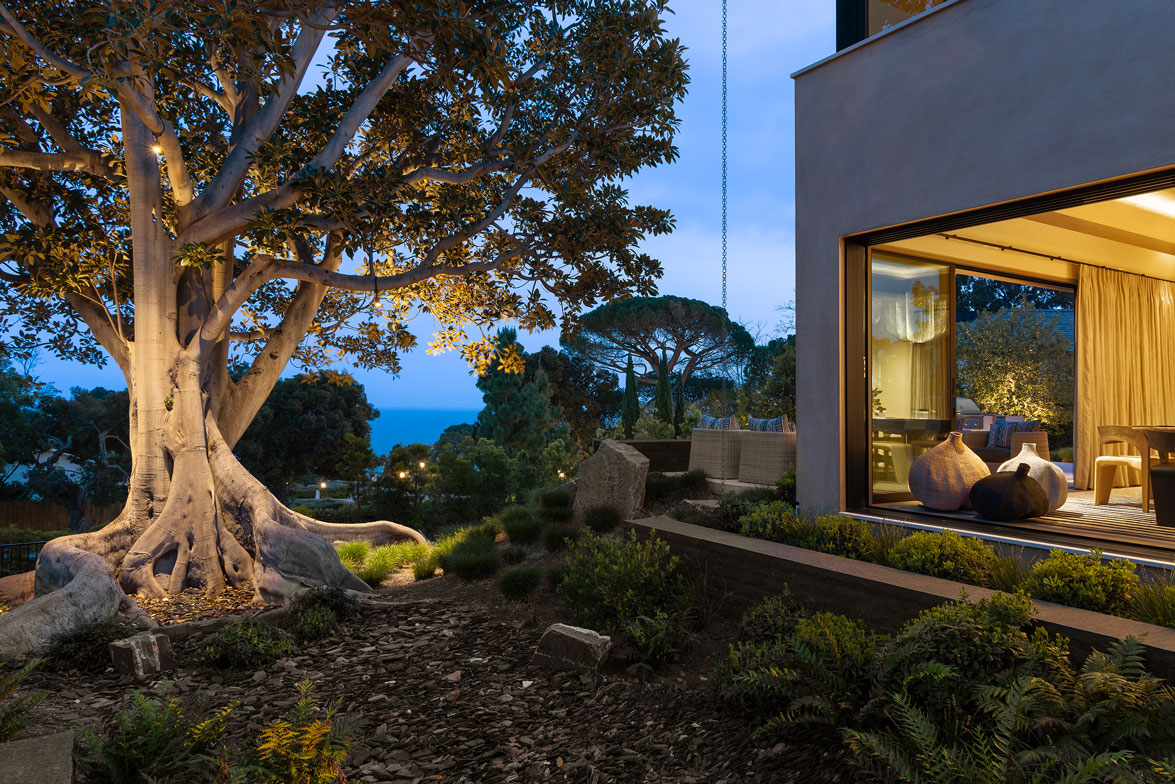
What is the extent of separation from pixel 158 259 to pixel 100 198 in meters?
1.43

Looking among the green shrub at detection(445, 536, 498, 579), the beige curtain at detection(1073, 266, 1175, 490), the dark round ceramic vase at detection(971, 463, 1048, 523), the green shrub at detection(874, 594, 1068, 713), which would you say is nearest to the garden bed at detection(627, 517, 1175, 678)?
the green shrub at detection(874, 594, 1068, 713)

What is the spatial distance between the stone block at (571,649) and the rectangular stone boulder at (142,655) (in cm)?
224

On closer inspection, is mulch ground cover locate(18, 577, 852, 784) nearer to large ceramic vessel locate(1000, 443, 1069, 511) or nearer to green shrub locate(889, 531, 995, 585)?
green shrub locate(889, 531, 995, 585)

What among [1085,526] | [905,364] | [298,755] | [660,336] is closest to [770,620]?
[298,755]

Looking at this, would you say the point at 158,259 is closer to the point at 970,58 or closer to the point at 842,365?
the point at 842,365

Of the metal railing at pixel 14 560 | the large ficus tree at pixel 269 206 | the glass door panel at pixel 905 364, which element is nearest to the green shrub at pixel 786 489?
the glass door panel at pixel 905 364

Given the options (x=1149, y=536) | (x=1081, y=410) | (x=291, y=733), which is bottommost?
(x=291, y=733)

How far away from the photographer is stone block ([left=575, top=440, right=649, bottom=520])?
7.21 meters

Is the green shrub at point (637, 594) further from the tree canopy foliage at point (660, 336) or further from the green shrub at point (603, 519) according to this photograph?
the tree canopy foliage at point (660, 336)

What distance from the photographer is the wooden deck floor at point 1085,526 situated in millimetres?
3965

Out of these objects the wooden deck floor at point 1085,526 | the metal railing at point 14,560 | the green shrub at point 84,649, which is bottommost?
the metal railing at point 14,560

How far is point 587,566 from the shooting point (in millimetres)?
4770

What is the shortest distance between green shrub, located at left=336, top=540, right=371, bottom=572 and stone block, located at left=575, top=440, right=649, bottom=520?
250 cm

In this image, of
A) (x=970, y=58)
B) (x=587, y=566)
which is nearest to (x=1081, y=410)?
(x=970, y=58)
